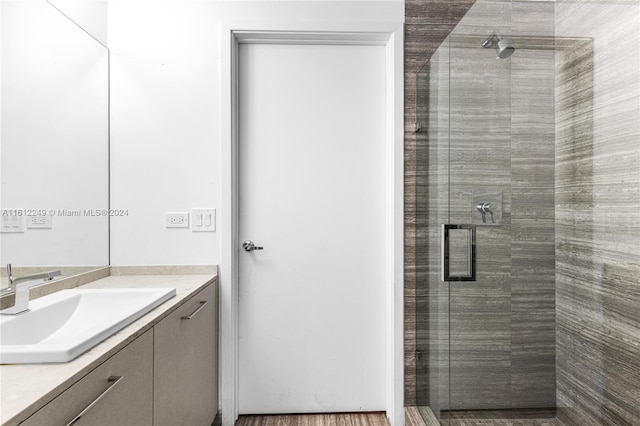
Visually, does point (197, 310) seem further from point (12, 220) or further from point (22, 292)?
point (12, 220)

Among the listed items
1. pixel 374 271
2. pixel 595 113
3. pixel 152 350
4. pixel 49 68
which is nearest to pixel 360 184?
pixel 374 271

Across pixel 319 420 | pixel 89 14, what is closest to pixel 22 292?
pixel 89 14

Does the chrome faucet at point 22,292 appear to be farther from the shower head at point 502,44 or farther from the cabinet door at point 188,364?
the shower head at point 502,44

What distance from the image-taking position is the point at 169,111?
1.86 m

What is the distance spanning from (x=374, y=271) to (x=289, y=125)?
90 centimetres

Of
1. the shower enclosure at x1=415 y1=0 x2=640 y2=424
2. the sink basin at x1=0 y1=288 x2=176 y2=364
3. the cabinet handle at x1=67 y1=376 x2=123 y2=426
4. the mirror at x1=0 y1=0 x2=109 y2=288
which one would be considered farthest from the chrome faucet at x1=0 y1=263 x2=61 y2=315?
the shower enclosure at x1=415 y1=0 x2=640 y2=424

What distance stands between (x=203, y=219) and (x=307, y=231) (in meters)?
0.54

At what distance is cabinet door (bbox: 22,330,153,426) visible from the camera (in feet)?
2.33

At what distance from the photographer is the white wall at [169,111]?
6.08 ft

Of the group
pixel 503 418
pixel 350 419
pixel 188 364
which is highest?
pixel 188 364

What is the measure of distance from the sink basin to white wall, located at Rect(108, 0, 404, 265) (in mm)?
488

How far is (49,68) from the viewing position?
4.74 feet

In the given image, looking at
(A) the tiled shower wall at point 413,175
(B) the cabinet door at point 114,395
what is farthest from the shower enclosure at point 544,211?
(B) the cabinet door at point 114,395

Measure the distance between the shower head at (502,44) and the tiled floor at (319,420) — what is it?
178 cm
